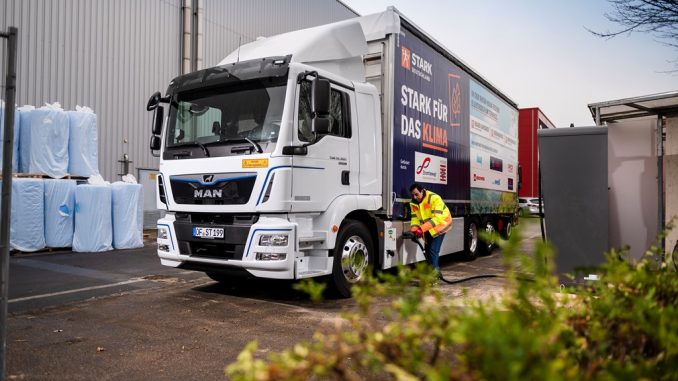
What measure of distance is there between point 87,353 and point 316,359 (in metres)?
3.53

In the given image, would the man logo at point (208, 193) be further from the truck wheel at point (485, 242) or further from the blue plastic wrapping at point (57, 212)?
the truck wheel at point (485, 242)

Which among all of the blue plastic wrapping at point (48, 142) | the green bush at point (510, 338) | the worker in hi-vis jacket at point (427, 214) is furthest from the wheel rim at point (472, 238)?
the green bush at point (510, 338)

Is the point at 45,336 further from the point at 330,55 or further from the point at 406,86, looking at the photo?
the point at 406,86

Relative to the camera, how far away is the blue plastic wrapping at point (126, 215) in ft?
35.8

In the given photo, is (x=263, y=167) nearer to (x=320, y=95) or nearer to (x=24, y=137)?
(x=320, y=95)

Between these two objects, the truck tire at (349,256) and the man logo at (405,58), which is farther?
the man logo at (405,58)

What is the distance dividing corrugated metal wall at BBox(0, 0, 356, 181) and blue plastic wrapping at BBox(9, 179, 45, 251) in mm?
3199

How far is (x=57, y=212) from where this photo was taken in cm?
1033

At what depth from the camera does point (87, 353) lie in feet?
13.4

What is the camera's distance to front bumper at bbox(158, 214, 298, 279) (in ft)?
17.8

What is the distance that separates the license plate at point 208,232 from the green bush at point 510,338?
14.4 ft

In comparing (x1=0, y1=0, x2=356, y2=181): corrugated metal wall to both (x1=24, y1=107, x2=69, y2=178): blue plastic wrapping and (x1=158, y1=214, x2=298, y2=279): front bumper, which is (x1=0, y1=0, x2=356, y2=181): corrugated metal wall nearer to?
(x1=24, y1=107, x2=69, y2=178): blue plastic wrapping

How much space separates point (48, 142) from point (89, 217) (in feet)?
5.41

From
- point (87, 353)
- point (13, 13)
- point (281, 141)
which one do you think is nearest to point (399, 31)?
point (281, 141)
